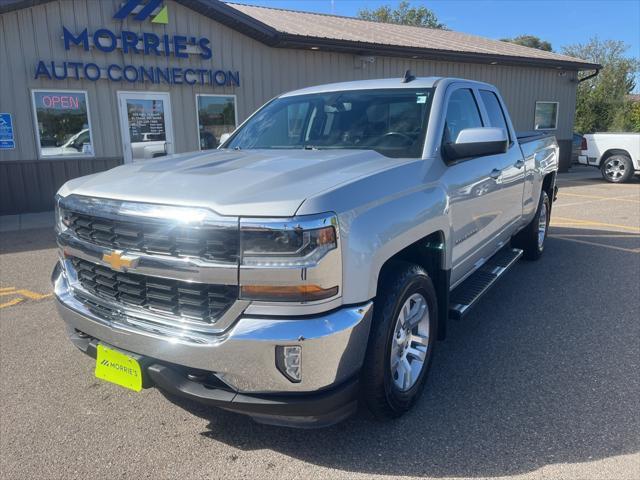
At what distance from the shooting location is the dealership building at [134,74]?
10.0 metres

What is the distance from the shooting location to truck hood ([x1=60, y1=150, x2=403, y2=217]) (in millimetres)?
2289

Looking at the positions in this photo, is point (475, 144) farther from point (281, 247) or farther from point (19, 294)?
point (19, 294)

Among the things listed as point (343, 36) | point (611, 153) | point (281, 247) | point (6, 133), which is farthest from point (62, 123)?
point (611, 153)

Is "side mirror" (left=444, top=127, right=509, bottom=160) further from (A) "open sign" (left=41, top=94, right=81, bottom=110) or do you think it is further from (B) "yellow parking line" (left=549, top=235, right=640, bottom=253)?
(A) "open sign" (left=41, top=94, right=81, bottom=110)

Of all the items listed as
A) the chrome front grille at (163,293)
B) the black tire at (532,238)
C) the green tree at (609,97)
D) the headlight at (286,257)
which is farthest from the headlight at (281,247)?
the green tree at (609,97)

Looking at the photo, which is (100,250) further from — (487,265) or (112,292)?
(487,265)

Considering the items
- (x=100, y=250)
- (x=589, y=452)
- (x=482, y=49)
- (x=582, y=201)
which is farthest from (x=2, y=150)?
(x=482, y=49)

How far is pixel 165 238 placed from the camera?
238cm

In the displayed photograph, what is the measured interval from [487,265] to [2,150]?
9569 mm

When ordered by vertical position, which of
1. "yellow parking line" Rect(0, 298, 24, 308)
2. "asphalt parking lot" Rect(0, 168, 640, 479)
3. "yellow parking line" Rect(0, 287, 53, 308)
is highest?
"asphalt parking lot" Rect(0, 168, 640, 479)

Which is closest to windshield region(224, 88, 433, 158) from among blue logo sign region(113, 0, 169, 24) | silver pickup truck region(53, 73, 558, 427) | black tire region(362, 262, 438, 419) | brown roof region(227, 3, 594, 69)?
silver pickup truck region(53, 73, 558, 427)

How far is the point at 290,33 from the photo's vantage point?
40.7 feet

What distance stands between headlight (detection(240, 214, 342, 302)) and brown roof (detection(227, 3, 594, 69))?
11.2 metres

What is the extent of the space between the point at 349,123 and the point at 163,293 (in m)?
1.97
